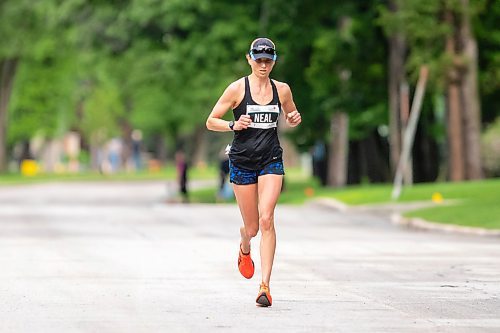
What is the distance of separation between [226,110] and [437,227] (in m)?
14.5

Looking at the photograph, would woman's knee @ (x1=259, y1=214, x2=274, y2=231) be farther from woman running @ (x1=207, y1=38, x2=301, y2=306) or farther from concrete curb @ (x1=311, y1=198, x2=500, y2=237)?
concrete curb @ (x1=311, y1=198, x2=500, y2=237)

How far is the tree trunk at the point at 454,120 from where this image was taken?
1610 inches

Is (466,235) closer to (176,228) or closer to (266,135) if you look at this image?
(176,228)

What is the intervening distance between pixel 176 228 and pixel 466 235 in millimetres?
5332

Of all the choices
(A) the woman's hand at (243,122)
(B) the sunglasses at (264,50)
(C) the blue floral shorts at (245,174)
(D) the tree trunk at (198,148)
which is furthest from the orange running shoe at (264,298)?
(D) the tree trunk at (198,148)

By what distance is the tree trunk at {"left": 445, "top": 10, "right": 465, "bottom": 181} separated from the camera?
4091 cm

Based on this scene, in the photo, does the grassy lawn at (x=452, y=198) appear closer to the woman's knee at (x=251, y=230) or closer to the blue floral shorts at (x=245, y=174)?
the woman's knee at (x=251, y=230)

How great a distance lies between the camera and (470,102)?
4078 cm

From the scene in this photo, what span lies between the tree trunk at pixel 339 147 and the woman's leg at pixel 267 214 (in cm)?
3756

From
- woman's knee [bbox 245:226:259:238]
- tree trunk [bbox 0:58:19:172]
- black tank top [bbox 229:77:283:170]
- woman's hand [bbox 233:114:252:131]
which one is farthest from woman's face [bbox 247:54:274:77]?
tree trunk [bbox 0:58:19:172]

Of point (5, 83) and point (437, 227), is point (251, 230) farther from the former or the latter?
point (5, 83)

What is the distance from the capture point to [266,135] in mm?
13523

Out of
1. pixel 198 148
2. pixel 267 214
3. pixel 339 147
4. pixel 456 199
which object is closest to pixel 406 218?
pixel 456 199

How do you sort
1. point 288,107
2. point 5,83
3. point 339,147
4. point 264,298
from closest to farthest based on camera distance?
point 264,298
point 288,107
point 339,147
point 5,83
